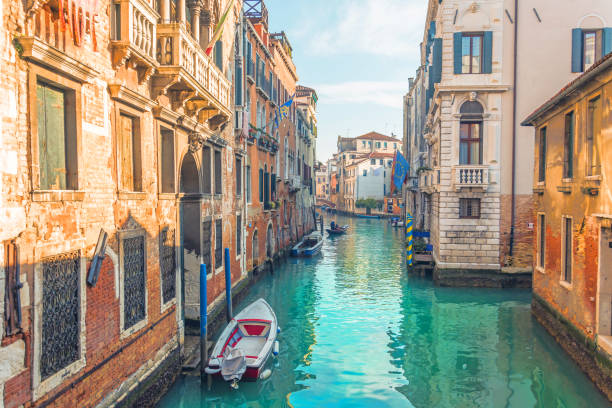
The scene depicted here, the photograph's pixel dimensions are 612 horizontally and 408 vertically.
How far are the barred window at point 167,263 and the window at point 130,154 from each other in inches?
55.0

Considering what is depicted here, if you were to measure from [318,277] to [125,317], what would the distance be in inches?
553

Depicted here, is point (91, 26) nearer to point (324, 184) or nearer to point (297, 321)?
point (297, 321)

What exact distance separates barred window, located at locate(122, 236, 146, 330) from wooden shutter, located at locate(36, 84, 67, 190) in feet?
5.68

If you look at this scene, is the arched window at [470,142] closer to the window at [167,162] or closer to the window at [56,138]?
the window at [167,162]

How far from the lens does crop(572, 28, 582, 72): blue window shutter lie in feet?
52.3

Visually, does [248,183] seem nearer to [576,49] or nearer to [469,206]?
[469,206]

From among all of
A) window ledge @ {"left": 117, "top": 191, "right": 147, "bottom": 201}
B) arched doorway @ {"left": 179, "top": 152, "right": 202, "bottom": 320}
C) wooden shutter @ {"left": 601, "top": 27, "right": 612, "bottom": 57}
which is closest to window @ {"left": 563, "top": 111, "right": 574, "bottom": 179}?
wooden shutter @ {"left": 601, "top": 27, "right": 612, "bottom": 57}

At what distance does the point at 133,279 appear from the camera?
7.08 meters

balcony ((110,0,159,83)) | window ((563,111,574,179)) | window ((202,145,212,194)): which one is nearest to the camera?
balcony ((110,0,159,83))

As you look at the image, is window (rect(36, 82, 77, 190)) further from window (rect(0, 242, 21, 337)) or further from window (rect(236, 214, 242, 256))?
window (rect(236, 214, 242, 256))

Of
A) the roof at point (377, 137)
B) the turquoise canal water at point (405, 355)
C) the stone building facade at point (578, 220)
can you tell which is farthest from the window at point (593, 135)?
the roof at point (377, 137)

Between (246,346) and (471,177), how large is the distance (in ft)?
35.1

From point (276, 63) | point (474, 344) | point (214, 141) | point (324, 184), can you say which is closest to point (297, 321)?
point (474, 344)

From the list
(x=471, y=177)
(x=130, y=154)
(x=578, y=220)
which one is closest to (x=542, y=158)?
(x=578, y=220)
